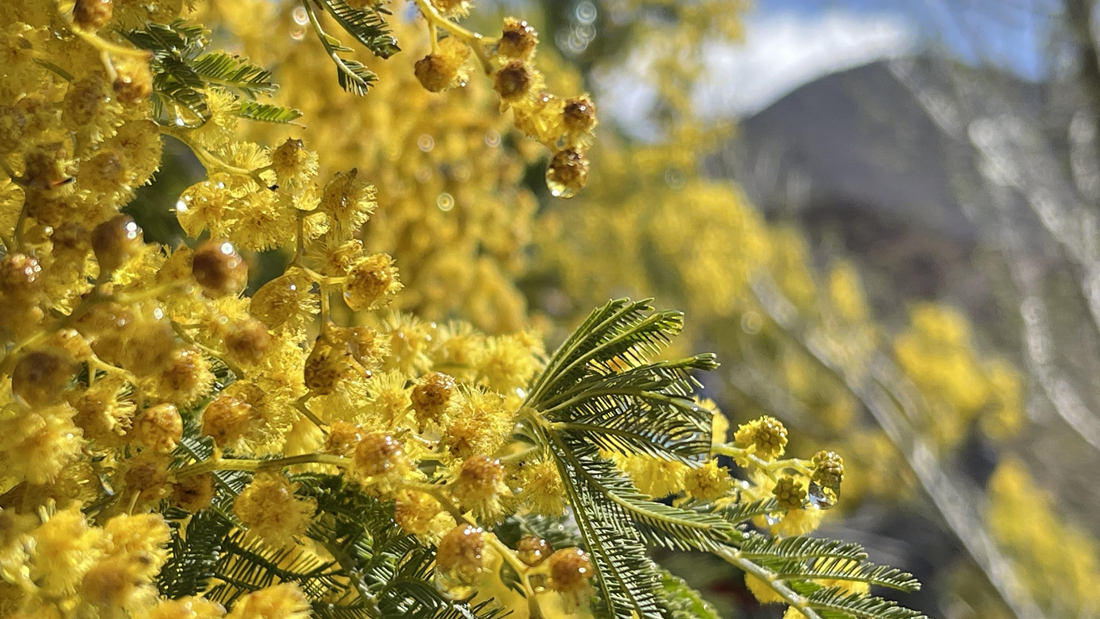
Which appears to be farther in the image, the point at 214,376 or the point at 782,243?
the point at 782,243

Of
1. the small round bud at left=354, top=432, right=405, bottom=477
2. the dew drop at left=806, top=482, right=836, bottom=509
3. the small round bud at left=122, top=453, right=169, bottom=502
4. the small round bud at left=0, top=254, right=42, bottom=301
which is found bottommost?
the small round bud at left=122, top=453, right=169, bottom=502

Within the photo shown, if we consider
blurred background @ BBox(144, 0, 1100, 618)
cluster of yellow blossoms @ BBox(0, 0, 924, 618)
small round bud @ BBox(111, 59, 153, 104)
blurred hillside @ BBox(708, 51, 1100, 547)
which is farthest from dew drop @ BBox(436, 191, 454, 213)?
blurred hillside @ BBox(708, 51, 1100, 547)

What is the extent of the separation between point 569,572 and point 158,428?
0.17m

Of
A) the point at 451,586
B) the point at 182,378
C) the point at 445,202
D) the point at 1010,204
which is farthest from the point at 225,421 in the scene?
the point at 1010,204

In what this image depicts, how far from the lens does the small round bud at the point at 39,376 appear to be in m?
0.30

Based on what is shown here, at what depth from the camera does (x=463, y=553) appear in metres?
0.33

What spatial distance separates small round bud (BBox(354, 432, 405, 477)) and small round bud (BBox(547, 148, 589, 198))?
0.14m

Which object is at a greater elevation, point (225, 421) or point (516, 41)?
point (516, 41)

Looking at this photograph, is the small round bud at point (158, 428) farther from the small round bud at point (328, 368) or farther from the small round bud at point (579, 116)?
the small round bud at point (579, 116)

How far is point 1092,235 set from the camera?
9.68 feet

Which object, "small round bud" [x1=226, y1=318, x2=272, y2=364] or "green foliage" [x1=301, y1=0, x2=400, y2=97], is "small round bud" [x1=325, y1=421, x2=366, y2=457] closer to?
"small round bud" [x1=226, y1=318, x2=272, y2=364]

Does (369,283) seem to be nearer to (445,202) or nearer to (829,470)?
(829,470)

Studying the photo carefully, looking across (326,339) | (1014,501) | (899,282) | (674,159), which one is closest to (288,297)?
(326,339)

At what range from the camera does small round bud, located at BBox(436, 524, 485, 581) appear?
0.33 m
